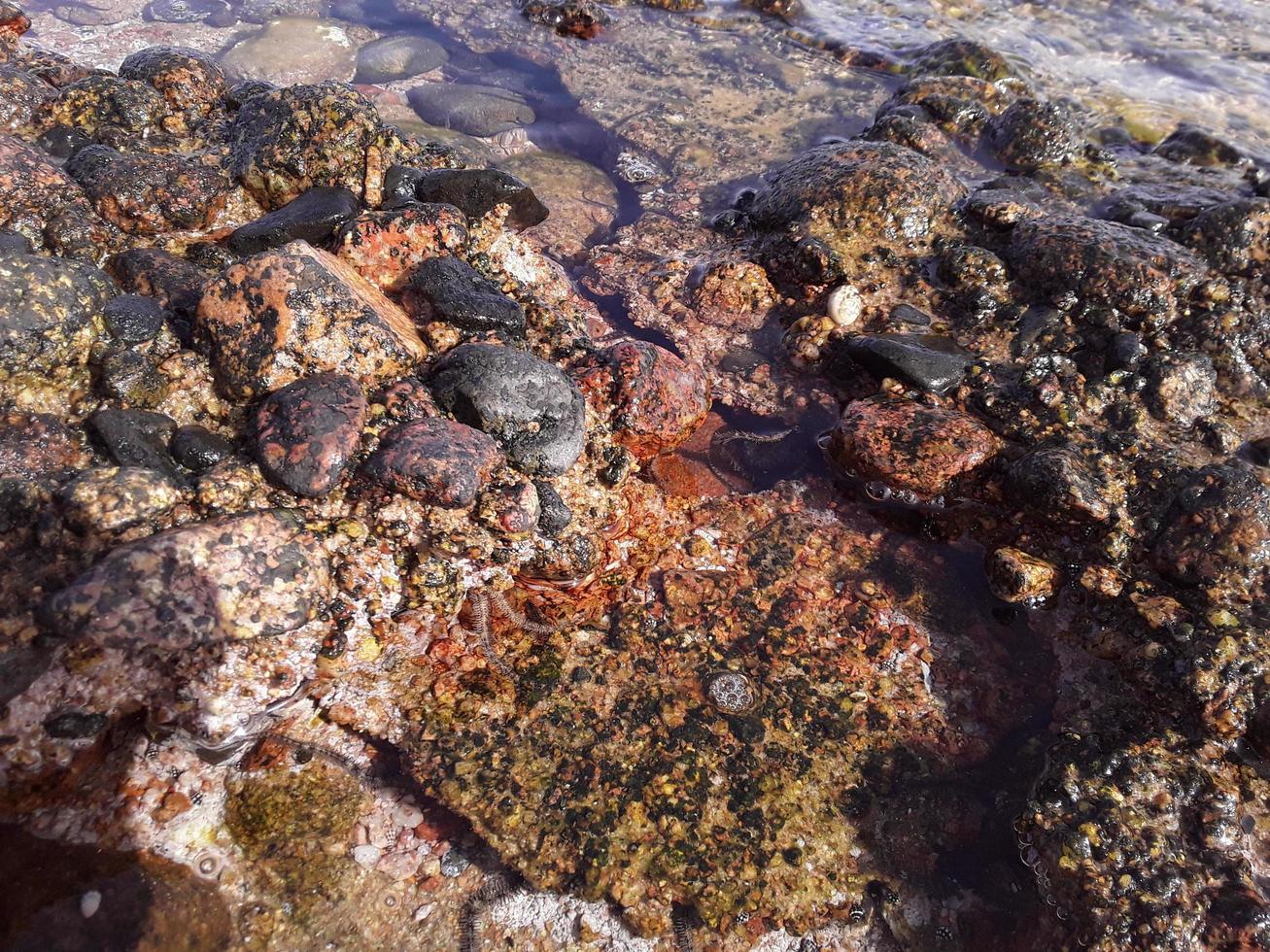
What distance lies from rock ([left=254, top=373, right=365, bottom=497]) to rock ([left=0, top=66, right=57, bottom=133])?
10.3 feet

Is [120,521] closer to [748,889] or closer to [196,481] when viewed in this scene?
[196,481]

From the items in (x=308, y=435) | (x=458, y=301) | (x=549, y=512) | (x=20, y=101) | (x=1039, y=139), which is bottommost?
(x=549, y=512)

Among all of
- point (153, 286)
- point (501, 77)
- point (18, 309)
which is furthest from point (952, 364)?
point (501, 77)

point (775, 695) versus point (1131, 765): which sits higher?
point (1131, 765)

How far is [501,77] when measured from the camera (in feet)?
25.7

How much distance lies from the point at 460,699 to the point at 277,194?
335 centimetres

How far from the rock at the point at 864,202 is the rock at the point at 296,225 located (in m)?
3.31

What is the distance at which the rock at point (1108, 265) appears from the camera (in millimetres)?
4785

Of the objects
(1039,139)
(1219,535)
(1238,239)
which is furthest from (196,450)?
(1039,139)

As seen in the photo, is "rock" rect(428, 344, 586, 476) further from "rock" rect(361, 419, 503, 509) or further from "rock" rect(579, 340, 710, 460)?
"rock" rect(579, 340, 710, 460)

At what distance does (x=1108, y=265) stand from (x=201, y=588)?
5.66m

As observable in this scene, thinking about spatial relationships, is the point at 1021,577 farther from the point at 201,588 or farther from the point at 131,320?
the point at 131,320

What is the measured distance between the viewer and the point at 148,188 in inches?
160

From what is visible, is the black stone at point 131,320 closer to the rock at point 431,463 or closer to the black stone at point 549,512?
the rock at point 431,463
